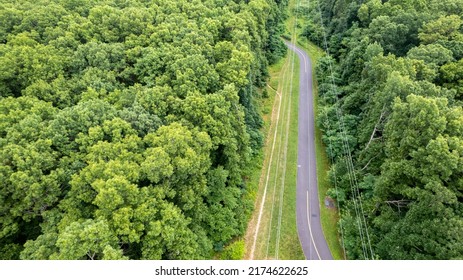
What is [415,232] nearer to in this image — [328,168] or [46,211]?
[328,168]

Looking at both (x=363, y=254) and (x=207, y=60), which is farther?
(x=207, y=60)

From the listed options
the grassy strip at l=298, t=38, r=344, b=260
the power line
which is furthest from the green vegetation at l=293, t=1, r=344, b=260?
the power line

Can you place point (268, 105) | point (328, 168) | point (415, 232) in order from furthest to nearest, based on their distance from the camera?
point (268, 105), point (328, 168), point (415, 232)

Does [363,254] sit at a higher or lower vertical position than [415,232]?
lower

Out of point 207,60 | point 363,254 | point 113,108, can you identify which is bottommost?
point 363,254

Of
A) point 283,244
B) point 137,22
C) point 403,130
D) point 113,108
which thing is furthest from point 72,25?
point 403,130

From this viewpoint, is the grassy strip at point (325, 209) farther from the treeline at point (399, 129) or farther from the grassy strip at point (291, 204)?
the grassy strip at point (291, 204)

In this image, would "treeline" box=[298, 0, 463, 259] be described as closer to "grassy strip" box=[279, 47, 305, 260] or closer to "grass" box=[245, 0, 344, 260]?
"grass" box=[245, 0, 344, 260]
